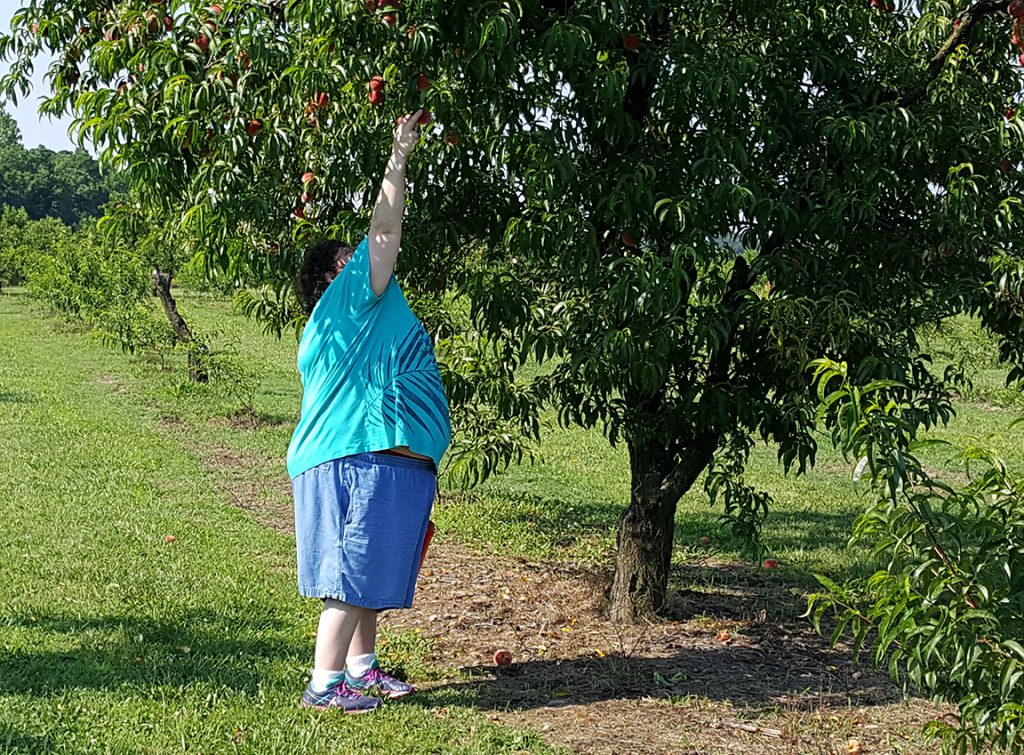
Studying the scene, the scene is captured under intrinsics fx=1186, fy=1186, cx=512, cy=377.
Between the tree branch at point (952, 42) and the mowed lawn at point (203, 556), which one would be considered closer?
the mowed lawn at point (203, 556)

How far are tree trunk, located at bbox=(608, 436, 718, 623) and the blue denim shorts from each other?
65.8 inches

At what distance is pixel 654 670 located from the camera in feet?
15.7

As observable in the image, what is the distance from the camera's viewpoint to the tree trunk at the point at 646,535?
212 inches

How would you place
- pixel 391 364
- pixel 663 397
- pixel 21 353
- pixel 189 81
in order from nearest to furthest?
pixel 391 364
pixel 189 81
pixel 663 397
pixel 21 353

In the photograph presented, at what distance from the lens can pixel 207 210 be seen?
4.36 meters

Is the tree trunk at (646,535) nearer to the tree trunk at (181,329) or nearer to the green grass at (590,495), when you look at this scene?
the green grass at (590,495)

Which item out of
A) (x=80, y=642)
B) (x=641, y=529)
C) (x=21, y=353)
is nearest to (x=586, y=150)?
(x=641, y=529)

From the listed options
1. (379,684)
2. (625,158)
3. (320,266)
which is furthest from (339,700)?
(625,158)

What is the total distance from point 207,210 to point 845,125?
2.30 metres

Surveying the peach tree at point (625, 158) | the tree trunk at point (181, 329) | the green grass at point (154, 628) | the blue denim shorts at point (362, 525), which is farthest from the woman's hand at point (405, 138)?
the tree trunk at point (181, 329)

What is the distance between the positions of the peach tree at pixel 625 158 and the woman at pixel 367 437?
53 cm

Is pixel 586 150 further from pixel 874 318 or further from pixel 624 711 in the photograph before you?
pixel 624 711

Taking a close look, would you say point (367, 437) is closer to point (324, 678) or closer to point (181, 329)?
point (324, 678)

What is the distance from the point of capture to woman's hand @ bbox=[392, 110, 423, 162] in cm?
380
